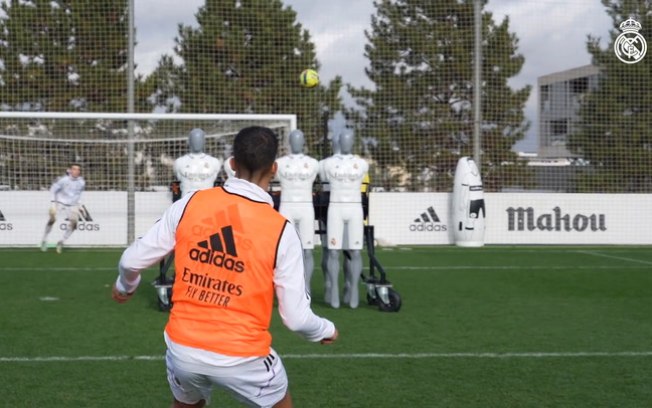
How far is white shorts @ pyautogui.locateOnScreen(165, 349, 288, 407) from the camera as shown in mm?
3199

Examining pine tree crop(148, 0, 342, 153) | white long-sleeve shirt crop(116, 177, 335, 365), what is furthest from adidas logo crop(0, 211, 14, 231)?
white long-sleeve shirt crop(116, 177, 335, 365)

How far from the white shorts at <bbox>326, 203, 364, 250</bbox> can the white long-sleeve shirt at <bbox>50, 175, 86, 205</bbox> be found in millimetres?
9827

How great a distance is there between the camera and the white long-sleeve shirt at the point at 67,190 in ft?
59.4

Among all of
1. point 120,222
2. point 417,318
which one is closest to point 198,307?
point 417,318

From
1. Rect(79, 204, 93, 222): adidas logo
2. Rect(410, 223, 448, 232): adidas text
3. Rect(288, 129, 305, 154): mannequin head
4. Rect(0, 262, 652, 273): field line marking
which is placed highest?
Rect(288, 129, 305, 154): mannequin head

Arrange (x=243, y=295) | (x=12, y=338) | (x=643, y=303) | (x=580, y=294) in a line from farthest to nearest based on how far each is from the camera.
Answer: (x=580, y=294) < (x=643, y=303) < (x=12, y=338) < (x=243, y=295)

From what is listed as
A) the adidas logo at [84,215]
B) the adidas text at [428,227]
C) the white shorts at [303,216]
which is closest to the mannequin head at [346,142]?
the white shorts at [303,216]

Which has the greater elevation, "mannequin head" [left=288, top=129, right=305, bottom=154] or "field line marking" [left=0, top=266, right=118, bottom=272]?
"mannequin head" [left=288, top=129, right=305, bottom=154]

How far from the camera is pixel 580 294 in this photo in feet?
38.1

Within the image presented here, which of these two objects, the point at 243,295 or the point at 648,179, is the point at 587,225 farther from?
the point at 243,295

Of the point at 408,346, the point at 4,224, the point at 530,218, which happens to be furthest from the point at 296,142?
the point at 530,218

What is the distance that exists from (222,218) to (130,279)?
0.51 meters

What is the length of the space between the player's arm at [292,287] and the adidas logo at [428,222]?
57.1 ft

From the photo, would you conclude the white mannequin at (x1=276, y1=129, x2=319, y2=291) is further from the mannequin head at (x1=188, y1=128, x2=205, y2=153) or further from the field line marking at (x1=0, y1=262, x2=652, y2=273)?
the field line marking at (x1=0, y1=262, x2=652, y2=273)
